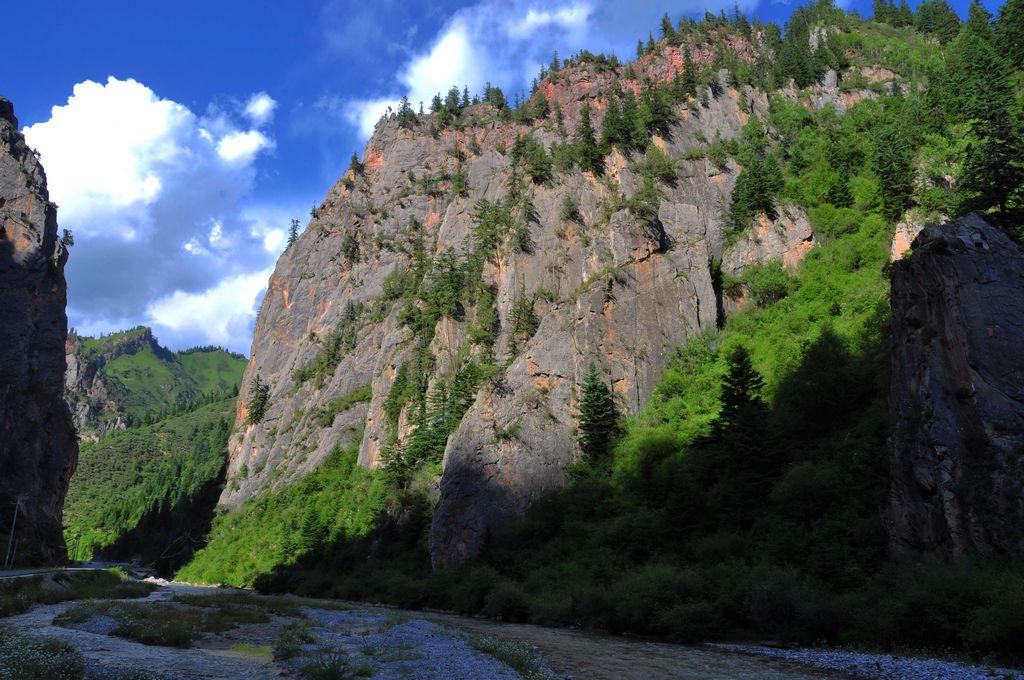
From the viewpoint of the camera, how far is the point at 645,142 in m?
66.3

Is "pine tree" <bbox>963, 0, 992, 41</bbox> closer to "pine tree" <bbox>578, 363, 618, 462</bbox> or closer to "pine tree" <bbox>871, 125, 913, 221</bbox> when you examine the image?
"pine tree" <bbox>871, 125, 913, 221</bbox>

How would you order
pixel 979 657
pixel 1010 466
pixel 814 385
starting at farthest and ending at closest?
1. pixel 814 385
2. pixel 1010 466
3. pixel 979 657

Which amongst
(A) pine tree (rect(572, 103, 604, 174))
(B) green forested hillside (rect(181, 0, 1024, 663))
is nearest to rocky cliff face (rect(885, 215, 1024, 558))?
(B) green forested hillside (rect(181, 0, 1024, 663))

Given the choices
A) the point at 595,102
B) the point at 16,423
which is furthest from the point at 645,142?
the point at 16,423

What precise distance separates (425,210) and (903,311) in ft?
297

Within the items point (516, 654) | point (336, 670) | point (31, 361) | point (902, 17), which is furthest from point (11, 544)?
point (902, 17)

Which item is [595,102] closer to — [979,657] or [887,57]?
[887,57]

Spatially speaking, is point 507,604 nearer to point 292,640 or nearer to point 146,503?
point 292,640

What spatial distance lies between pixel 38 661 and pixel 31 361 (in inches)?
2956

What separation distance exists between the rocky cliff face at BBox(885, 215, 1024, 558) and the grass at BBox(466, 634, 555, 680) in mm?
14468

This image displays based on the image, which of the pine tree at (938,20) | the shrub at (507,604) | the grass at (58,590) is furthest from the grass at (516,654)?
the pine tree at (938,20)

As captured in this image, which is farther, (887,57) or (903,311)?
(887,57)

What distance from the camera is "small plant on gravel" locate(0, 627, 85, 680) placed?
37.7 ft

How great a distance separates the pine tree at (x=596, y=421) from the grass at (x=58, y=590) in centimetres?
3454
